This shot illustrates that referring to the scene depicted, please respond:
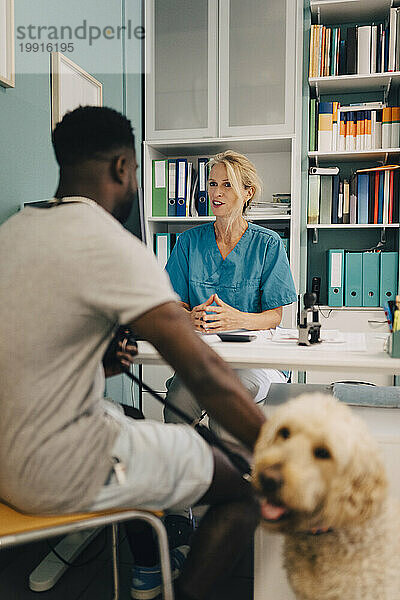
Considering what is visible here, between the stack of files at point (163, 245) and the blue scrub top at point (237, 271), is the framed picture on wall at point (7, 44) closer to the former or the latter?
the blue scrub top at point (237, 271)

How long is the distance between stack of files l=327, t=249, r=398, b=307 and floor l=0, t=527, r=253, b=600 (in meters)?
1.84

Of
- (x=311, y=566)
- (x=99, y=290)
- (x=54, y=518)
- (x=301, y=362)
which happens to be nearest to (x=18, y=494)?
(x=54, y=518)

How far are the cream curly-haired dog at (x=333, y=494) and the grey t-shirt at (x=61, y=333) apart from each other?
0.30 m

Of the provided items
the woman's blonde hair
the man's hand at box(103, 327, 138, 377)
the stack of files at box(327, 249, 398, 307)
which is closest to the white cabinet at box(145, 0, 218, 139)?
the woman's blonde hair

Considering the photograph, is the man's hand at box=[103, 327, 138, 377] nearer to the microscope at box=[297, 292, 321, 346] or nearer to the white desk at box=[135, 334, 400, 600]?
the white desk at box=[135, 334, 400, 600]

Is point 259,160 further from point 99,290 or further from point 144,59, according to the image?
point 99,290

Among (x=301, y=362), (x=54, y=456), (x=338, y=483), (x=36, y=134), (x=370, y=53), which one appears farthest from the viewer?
(x=370, y=53)

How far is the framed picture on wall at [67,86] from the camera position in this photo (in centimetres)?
222

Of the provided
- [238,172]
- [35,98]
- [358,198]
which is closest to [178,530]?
[238,172]

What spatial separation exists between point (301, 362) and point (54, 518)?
2.39ft

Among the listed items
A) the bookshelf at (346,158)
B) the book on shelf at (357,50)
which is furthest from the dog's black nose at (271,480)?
the book on shelf at (357,50)

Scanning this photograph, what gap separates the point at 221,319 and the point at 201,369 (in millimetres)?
1148

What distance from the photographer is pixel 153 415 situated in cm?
337

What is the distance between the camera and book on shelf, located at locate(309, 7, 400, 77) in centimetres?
313
